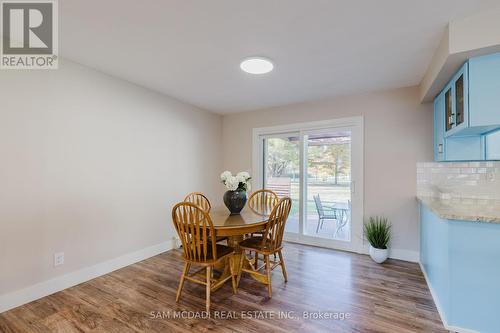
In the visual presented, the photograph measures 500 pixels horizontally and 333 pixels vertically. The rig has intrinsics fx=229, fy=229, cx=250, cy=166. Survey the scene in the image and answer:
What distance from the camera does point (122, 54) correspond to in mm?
2318

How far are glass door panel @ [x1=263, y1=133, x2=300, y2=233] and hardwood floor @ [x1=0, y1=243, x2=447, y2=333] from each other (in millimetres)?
1242

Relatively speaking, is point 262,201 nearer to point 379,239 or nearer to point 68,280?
point 379,239

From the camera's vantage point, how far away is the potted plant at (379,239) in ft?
9.64

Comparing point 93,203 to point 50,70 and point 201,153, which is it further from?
point 201,153

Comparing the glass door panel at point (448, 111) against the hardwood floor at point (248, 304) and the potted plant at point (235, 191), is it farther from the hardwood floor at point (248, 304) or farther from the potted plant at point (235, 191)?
the potted plant at point (235, 191)

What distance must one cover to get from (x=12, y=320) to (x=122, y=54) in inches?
98.9

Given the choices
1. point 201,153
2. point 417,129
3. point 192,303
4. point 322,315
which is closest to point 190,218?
point 192,303

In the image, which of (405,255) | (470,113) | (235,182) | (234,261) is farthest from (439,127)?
(234,261)

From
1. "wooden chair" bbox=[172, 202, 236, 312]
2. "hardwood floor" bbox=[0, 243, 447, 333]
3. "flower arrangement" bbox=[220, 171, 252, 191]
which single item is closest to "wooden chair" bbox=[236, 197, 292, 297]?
"hardwood floor" bbox=[0, 243, 447, 333]

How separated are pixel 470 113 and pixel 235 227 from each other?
7.10 ft

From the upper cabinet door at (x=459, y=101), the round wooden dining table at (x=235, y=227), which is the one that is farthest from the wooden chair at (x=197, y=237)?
the upper cabinet door at (x=459, y=101)

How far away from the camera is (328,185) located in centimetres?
367

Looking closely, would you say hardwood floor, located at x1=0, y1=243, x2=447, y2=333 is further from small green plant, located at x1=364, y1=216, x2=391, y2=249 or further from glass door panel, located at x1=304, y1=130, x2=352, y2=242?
glass door panel, located at x1=304, y1=130, x2=352, y2=242

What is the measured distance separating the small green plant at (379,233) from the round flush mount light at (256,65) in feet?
7.99
